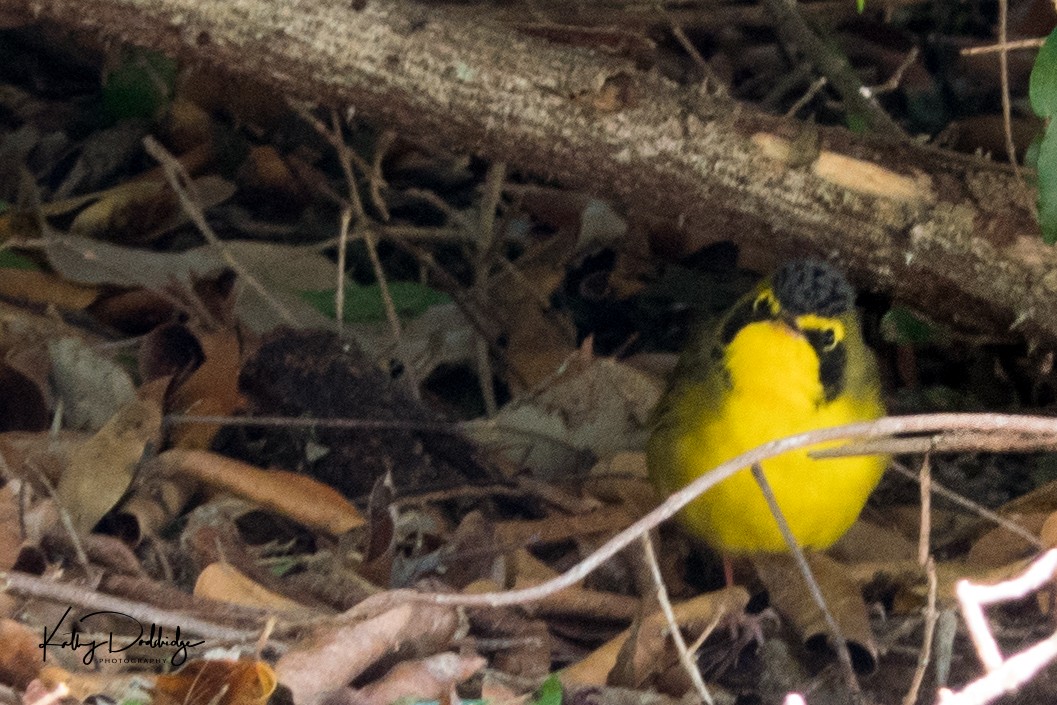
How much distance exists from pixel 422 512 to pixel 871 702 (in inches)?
45.0

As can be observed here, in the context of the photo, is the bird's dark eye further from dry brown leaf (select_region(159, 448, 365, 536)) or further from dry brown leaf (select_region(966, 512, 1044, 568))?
dry brown leaf (select_region(159, 448, 365, 536))

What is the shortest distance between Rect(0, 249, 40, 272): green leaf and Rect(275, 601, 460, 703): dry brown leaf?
1857mm

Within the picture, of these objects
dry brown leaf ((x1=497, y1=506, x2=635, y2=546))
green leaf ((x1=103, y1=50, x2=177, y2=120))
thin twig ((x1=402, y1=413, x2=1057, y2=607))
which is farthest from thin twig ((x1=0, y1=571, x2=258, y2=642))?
green leaf ((x1=103, y1=50, x2=177, y2=120))

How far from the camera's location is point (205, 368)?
132 inches

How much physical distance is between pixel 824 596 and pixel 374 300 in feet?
5.22

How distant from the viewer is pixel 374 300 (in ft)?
12.7

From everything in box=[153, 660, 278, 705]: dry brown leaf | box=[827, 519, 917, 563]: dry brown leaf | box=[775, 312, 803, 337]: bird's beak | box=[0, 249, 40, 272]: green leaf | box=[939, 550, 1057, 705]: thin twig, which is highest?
box=[939, 550, 1057, 705]: thin twig

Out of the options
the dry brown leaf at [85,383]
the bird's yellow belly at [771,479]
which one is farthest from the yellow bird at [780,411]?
the dry brown leaf at [85,383]

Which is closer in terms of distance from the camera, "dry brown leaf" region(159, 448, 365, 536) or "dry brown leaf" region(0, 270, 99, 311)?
"dry brown leaf" region(159, 448, 365, 536)

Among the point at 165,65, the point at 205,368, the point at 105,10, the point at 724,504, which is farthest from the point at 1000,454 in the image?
the point at 165,65

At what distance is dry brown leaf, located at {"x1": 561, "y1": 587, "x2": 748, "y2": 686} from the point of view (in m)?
2.59
